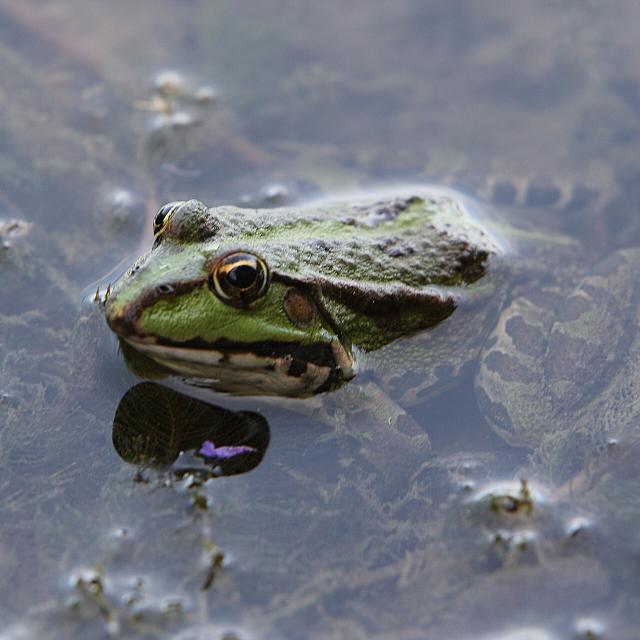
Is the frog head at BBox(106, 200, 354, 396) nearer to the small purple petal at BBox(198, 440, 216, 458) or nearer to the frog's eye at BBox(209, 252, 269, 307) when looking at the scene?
the frog's eye at BBox(209, 252, 269, 307)

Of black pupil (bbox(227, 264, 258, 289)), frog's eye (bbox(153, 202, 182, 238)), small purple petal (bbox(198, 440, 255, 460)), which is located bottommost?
small purple petal (bbox(198, 440, 255, 460))

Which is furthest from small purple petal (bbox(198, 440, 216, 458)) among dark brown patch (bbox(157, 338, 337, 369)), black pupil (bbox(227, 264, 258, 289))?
black pupil (bbox(227, 264, 258, 289))

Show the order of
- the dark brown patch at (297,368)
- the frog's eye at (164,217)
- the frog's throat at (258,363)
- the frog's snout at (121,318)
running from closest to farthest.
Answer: the frog's snout at (121,318), the frog's throat at (258,363), the frog's eye at (164,217), the dark brown patch at (297,368)

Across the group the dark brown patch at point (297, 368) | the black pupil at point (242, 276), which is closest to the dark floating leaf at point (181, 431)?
the dark brown patch at point (297, 368)

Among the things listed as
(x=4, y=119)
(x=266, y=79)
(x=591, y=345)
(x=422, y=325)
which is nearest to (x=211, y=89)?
(x=266, y=79)

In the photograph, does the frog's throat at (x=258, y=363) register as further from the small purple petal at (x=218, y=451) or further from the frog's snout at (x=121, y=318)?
the small purple petal at (x=218, y=451)

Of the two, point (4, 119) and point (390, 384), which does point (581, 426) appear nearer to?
point (390, 384)

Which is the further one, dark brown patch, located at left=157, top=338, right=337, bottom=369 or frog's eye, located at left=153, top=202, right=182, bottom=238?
frog's eye, located at left=153, top=202, right=182, bottom=238

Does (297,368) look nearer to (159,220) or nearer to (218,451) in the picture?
(218,451)
